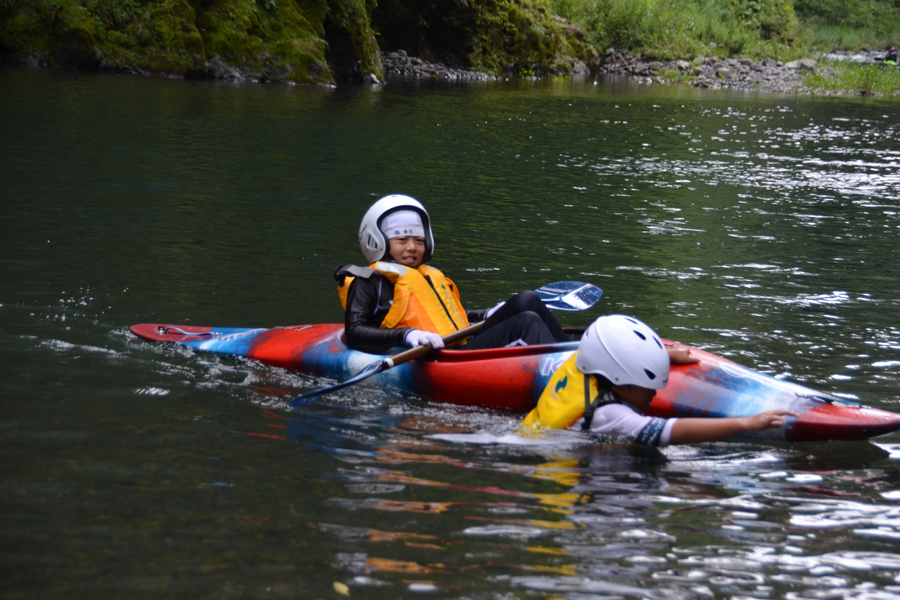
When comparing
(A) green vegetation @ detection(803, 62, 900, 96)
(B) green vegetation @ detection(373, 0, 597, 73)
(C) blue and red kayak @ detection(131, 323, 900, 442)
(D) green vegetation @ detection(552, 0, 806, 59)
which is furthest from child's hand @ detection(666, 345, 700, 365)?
(D) green vegetation @ detection(552, 0, 806, 59)

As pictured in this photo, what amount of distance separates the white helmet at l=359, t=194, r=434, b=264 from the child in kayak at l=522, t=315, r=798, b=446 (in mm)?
1412

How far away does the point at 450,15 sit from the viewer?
29.2 meters

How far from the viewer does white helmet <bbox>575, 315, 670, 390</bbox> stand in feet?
11.5

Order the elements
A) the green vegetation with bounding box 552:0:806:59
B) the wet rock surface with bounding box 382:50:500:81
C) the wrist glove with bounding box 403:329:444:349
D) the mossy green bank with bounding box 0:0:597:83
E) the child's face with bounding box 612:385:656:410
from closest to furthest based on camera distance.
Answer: the child's face with bounding box 612:385:656:410
the wrist glove with bounding box 403:329:444:349
the mossy green bank with bounding box 0:0:597:83
the wet rock surface with bounding box 382:50:500:81
the green vegetation with bounding box 552:0:806:59

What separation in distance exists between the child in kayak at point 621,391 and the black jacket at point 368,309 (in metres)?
1.20

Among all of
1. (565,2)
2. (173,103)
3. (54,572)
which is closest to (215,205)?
(54,572)

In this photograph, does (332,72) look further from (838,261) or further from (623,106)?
(838,261)

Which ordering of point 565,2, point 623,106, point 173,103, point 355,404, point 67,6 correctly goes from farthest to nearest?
1. point 565,2
2. point 623,106
3. point 67,6
4. point 173,103
5. point 355,404

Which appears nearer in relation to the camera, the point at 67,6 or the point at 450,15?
the point at 67,6

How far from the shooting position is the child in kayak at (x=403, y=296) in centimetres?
453

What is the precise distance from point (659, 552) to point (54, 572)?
185 cm

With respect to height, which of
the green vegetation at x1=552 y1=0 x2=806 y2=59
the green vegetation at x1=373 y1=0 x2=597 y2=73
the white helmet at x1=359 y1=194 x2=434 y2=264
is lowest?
the white helmet at x1=359 y1=194 x2=434 y2=264

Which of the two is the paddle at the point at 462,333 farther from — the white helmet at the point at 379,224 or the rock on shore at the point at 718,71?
the rock on shore at the point at 718,71

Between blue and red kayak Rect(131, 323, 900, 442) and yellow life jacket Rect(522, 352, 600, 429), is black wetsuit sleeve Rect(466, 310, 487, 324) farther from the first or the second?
yellow life jacket Rect(522, 352, 600, 429)
